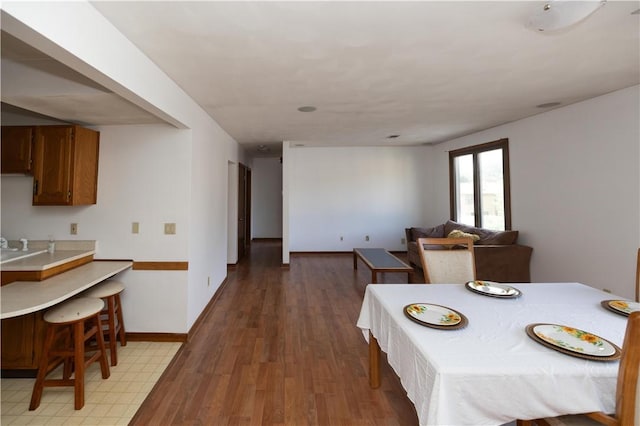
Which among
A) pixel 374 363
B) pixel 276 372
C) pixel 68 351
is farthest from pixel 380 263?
pixel 68 351

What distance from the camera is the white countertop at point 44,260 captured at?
1.93m

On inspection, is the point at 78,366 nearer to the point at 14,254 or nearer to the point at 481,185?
the point at 14,254

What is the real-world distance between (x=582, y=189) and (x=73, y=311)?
5087 millimetres

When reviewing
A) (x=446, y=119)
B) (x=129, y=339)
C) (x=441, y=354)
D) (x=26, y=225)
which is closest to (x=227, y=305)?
(x=129, y=339)

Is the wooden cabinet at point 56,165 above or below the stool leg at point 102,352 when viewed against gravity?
above

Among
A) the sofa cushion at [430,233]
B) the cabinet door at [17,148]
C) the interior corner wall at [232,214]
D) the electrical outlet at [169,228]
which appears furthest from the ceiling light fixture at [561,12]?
the interior corner wall at [232,214]

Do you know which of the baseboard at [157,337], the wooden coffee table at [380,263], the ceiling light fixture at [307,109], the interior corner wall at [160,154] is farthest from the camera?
the wooden coffee table at [380,263]

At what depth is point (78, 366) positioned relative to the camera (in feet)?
5.79

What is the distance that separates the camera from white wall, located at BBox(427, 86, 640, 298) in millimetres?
2738

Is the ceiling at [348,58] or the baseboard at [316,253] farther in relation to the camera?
the baseboard at [316,253]

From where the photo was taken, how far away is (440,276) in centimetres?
212

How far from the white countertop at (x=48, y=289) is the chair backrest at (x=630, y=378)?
271 centimetres

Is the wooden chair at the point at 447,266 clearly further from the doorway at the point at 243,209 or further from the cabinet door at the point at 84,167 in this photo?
the doorway at the point at 243,209

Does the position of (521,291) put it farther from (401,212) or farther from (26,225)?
(401,212)
